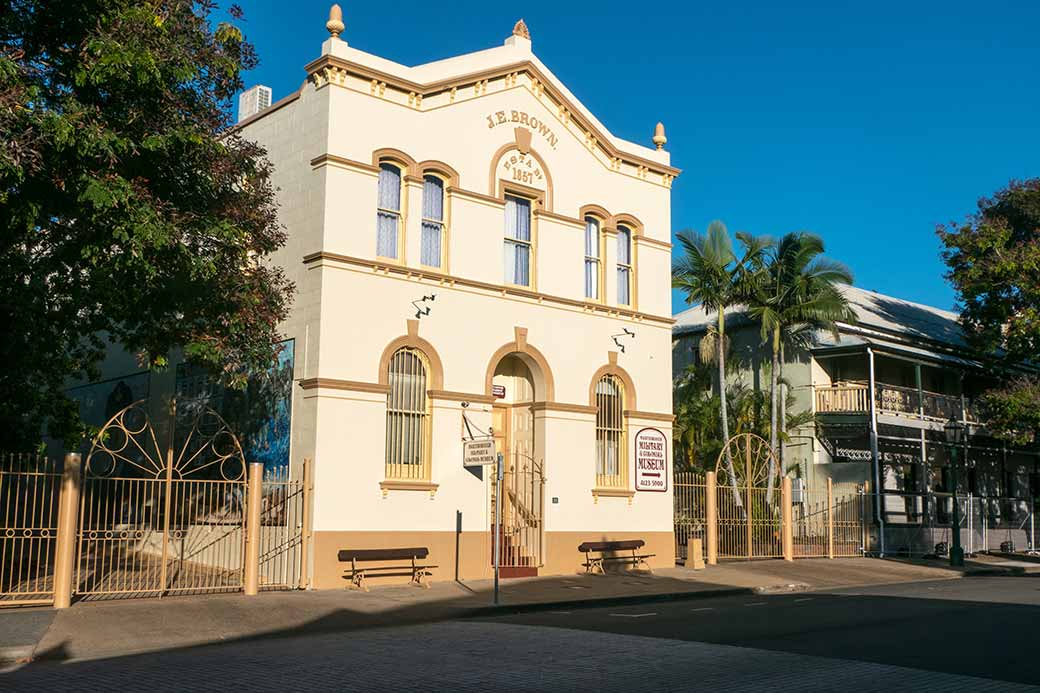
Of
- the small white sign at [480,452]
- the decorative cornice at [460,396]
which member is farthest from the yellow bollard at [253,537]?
the decorative cornice at [460,396]

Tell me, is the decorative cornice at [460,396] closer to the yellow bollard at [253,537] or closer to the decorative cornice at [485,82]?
the yellow bollard at [253,537]

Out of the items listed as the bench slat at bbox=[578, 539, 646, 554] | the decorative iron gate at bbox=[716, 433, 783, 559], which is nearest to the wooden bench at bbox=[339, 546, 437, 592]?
the bench slat at bbox=[578, 539, 646, 554]

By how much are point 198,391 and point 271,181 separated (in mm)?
4761

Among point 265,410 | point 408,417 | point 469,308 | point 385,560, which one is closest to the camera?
point 385,560

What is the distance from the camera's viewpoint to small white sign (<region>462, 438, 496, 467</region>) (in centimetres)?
1827

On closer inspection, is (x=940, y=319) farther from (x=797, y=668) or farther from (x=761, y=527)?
(x=797, y=668)

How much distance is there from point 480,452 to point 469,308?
386 centimetres

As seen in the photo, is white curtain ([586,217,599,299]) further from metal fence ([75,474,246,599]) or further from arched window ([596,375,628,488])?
metal fence ([75,474,246,599])

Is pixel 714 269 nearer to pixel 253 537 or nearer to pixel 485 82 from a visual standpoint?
pixel 485 82

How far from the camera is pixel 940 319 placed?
1698 inches

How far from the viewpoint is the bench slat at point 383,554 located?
1856 centimetres

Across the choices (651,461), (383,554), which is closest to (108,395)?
(383,554)

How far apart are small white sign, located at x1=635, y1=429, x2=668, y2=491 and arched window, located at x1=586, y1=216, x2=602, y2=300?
3.41m

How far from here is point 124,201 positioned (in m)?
13.9
